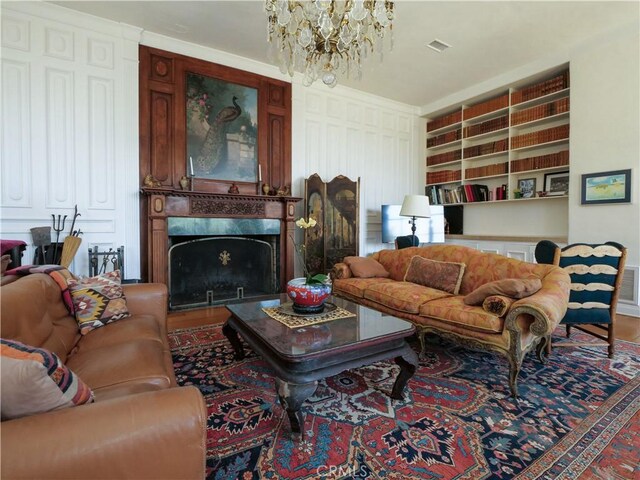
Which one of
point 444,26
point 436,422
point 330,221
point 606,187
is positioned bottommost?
point 436,422

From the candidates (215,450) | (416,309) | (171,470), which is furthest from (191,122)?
(171,470)

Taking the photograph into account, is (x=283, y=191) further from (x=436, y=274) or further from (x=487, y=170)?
(x=487, y=170)

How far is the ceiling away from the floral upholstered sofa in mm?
2493

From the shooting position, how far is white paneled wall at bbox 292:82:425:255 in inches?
194

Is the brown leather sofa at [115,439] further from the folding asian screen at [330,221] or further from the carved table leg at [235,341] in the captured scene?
the folding asian screen at [330,221]

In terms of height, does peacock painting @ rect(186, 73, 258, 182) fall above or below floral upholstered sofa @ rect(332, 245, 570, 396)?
above

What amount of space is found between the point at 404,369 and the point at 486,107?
4.83 m

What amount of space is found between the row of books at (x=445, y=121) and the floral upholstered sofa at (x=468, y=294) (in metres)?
3.17

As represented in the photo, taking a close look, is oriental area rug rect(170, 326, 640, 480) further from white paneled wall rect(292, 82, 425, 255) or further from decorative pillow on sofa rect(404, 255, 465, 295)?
white paneled wall rect(292, 82, 425, 255)

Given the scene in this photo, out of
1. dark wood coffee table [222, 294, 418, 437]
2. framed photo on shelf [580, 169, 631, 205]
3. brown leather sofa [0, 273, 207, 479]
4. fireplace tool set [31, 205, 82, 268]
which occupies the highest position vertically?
framed photo on shelf [580, 169, 631, 205]

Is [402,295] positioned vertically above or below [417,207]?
below

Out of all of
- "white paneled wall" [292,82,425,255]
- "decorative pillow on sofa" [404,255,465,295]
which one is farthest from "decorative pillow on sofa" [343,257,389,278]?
"white paneled wall" [292,82,425,255]

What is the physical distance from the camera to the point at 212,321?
3.48 metres

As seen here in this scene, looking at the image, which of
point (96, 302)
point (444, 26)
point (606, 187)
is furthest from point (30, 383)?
point (606, 187)
